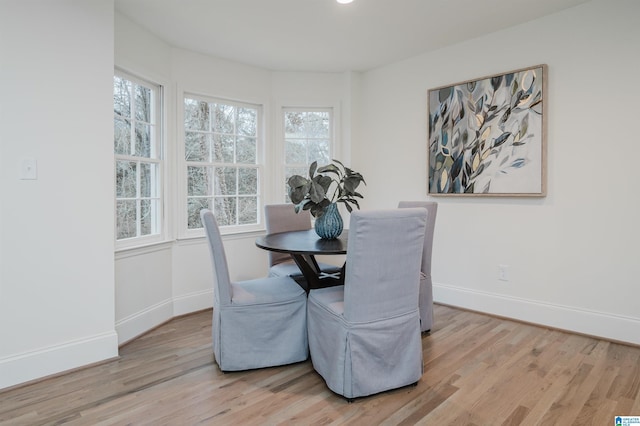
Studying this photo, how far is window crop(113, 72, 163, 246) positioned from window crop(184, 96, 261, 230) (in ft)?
1.13

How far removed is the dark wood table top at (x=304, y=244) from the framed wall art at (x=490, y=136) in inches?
54.9

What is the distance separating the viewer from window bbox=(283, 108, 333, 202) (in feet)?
14.5

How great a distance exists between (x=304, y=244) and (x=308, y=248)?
18cm

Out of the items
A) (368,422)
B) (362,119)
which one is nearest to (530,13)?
(362,119)

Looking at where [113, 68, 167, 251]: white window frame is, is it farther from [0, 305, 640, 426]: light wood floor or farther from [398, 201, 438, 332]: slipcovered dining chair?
[398, 201, 438, 332]: slipcovered dining chair

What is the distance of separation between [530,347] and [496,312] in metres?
0.68

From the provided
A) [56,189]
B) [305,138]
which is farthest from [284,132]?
[56,189]

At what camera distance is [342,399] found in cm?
207

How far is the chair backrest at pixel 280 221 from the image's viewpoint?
3.46 meters

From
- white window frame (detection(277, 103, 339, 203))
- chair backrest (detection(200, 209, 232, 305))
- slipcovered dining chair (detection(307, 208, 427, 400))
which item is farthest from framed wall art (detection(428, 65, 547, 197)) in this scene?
chair backrest (detection(200, 209, 232, 305))

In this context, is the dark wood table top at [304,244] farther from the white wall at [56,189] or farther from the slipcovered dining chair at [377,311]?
the white wall at [56,189]

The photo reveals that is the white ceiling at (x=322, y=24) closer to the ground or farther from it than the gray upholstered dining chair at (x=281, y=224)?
farther from it

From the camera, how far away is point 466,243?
366 cm

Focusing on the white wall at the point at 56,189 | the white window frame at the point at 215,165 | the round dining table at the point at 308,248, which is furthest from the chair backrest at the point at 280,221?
the white wall at the point at 56,189
